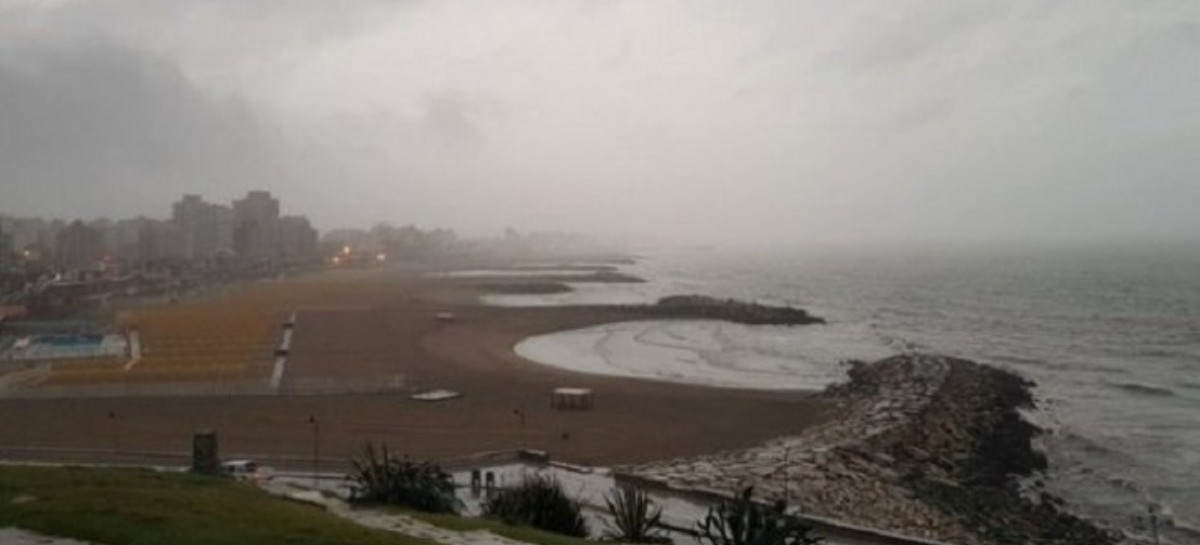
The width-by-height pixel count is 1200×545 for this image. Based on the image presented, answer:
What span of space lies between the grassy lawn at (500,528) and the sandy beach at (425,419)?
32.8 feet

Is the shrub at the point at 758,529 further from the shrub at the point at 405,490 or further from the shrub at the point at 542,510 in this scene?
the shrub at the point at 405,490

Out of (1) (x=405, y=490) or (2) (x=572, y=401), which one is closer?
(1) (x=405, y=490)

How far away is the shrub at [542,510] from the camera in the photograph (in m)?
14.3

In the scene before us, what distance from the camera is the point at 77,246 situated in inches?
6216

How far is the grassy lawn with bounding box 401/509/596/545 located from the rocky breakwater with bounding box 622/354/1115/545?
8.13 meters

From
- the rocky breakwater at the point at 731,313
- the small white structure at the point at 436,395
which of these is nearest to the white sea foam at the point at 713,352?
the rocky breakwater at the point at 731,313

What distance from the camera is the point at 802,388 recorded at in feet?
125

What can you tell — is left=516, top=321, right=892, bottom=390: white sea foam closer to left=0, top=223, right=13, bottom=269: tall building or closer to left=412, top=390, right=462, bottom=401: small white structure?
left=412, top=390, right=462, bottom=401: small white structure

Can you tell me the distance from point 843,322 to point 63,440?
181ft

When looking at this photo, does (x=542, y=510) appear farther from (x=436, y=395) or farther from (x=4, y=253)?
(x=4, y=253)

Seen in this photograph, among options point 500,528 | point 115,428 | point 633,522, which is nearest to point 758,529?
point 633,522

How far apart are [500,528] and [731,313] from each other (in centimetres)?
6105

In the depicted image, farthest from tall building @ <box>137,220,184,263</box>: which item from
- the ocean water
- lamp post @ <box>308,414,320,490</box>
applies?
lamp post @ <box>308,414,320,490</box>

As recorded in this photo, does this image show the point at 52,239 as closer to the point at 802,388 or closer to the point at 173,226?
the point at 173,226
